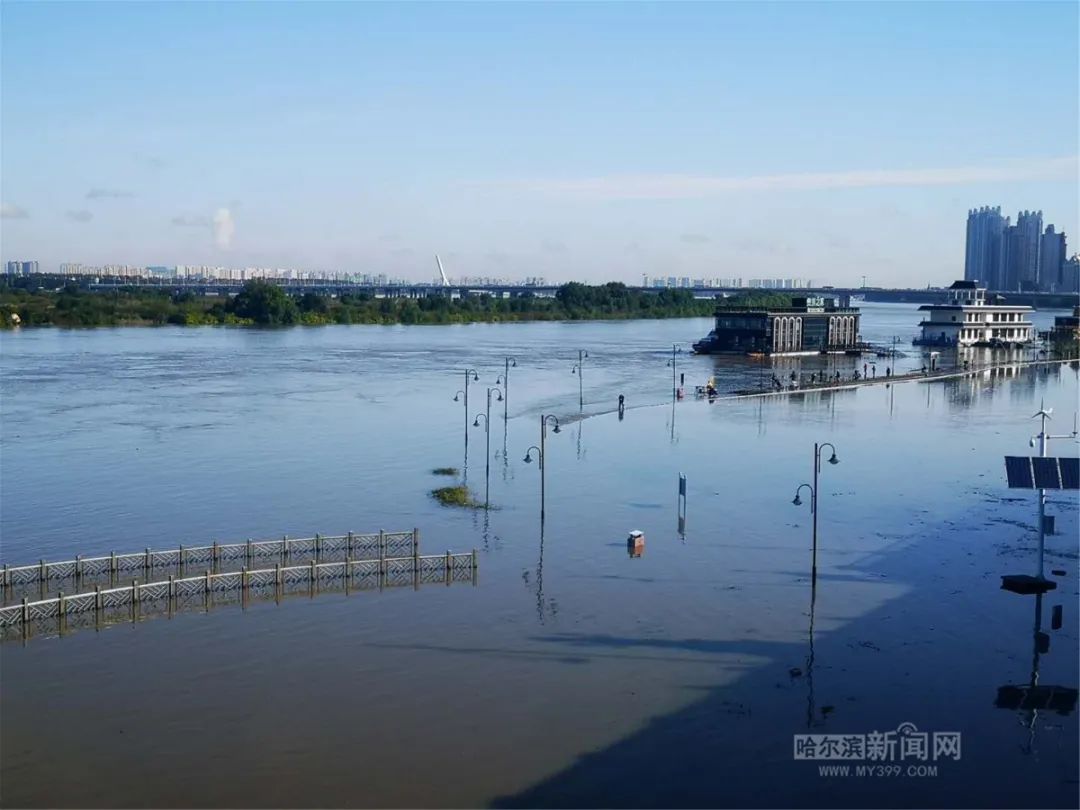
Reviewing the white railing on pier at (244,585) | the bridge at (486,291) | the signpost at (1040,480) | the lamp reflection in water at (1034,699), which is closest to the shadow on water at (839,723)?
the lamp reflection in water at (1034,699)

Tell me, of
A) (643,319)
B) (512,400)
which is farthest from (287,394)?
(643,319)

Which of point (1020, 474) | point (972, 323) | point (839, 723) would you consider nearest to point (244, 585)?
point (839, 723)

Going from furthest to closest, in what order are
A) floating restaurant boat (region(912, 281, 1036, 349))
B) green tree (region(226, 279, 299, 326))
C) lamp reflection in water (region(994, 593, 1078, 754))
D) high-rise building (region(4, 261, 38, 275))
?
high-rise building (region(4, 261, 38, 275)) < green tree (region(226, 279, 299, 326)) < floating restaurant boat (region(912, 281, 1036, 349)) < lamp reflection in water (region(994, 593, 1078, 754))

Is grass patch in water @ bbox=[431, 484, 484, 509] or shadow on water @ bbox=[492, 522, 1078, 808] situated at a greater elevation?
grass patch in water @ bbox=[431, 484, 484, 509]

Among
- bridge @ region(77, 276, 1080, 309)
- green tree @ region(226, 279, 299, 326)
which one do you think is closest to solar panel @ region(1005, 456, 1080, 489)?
green tree @ region(226, 279, 299, 326)

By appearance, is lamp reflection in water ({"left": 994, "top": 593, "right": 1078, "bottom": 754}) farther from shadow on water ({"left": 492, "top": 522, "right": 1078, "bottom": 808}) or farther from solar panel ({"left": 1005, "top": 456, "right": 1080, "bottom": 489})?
solar panel ({"left": 1005, "top": 456, "right": 1080, "bottom": 489})

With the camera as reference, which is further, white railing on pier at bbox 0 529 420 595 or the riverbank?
the riverbank
